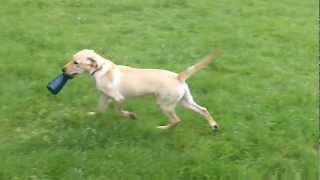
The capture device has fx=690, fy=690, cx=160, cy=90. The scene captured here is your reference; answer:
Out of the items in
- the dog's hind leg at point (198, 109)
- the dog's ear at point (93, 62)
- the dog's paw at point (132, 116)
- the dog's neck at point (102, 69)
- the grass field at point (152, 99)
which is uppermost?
the dog's ear at point (93, 62)

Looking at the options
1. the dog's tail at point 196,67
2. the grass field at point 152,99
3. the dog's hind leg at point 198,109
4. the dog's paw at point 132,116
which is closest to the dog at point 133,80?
the dog's tail at point 196,67

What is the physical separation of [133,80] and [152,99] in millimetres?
1064

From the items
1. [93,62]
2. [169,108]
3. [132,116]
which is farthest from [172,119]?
[93,62]

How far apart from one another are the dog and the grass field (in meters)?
0.38

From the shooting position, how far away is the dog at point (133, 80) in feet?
24.0

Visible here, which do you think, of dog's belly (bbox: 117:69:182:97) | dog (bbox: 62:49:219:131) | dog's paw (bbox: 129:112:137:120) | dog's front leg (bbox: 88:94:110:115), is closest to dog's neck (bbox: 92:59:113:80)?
dog (bbox: 62:49:219:131)

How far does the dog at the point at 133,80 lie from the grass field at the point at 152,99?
379 millimetres

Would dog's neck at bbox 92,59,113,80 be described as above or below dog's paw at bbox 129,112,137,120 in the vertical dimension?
above

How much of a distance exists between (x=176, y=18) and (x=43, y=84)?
3.60 metres

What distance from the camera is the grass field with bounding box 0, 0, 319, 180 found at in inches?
273

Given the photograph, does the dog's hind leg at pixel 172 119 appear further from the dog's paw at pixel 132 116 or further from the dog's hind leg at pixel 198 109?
the dog's paw at pixel 132 116

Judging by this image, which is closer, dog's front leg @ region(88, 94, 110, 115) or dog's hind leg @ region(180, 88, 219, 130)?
dog's hind leg @ region(180, 88, 219, 130)

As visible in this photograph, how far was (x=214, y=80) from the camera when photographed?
9.07 m

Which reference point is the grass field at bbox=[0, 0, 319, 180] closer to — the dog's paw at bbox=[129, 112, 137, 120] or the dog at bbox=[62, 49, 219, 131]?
the dog's paw at bbox=[129, 112, 137, 120]
